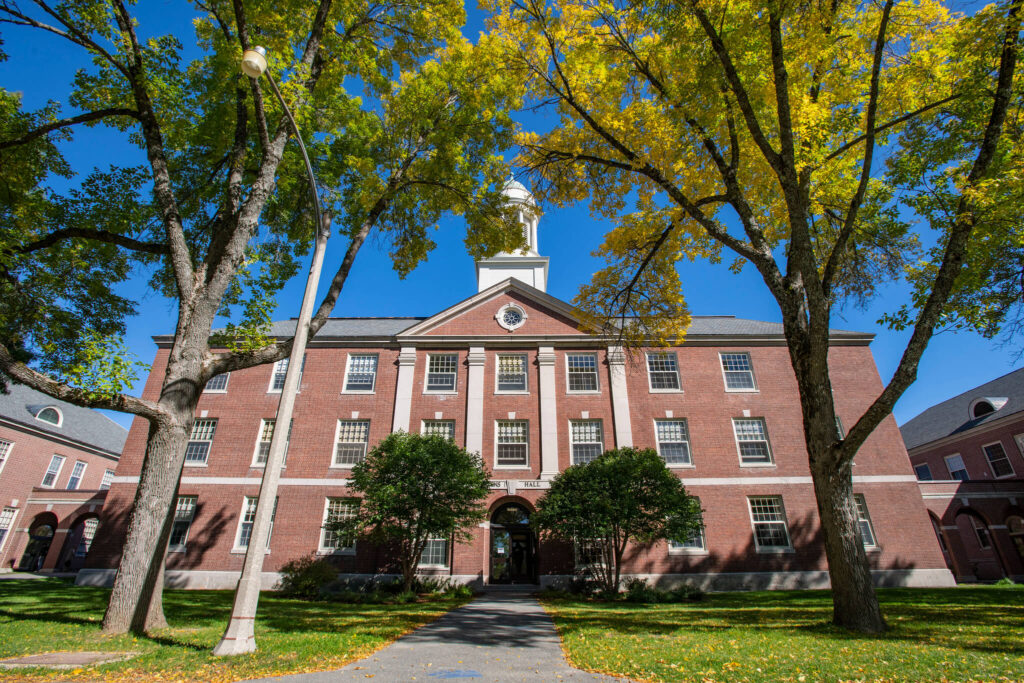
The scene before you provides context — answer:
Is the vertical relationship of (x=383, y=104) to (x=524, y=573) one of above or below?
above

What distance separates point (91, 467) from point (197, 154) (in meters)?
33.5

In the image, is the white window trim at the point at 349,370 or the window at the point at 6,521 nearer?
the white window trim at the point at 349,370

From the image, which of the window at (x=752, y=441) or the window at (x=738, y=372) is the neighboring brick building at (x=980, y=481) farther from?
the window at (x=738, y=372)

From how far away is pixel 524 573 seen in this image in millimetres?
19641

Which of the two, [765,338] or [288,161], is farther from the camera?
[765,338]

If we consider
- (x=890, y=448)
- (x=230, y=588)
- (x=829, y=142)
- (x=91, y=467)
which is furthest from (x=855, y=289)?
(x=91, y=467)

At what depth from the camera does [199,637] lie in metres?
7.32

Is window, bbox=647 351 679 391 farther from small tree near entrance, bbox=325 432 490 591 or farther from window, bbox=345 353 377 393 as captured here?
window, bbox=345 353 377 393

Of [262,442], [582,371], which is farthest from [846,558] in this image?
[262,442]

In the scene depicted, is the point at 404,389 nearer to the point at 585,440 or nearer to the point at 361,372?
the point at 361,372

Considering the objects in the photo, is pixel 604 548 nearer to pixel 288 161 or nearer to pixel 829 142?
pixel 829 142

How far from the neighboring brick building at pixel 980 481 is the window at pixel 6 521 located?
49.2m

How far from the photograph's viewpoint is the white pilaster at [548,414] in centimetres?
1961

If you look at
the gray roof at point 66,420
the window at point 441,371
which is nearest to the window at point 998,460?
the window at point 441,371
